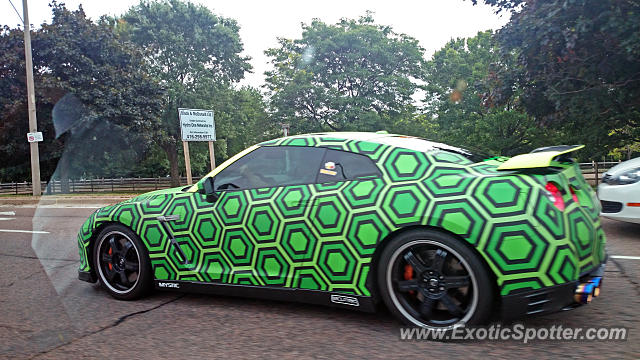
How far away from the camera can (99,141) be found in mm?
27391

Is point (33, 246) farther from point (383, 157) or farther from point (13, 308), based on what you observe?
point (383, 157)

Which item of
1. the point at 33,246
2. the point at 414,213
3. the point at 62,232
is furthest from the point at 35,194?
the point at 414,213

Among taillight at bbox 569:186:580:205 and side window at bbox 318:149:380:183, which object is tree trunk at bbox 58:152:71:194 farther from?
taillight at bbox 569:186:580:205

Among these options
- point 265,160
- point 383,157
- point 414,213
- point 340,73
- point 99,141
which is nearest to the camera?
point 414,213

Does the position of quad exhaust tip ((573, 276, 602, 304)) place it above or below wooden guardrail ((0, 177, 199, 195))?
above

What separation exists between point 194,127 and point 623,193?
13129mm

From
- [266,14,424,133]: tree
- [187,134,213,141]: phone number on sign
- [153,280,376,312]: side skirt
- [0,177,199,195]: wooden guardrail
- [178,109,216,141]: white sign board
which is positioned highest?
[266,14,424,133]: tree

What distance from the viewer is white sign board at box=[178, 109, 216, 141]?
52.5 ft

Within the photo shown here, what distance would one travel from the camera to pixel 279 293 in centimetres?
368

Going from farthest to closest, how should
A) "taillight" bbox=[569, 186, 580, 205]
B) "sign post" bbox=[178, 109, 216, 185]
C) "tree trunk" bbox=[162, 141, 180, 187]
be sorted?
"tree trunk" bbox=[162, 141, 180, 187], "sign post" bbox=[178, 109, 216, 185], "taillight" bbox=[569, 186, 580, 205]

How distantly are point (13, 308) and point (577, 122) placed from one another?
630 inches

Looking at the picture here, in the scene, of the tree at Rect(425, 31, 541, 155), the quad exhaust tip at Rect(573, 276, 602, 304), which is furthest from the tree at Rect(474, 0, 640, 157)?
the tree at Rect(425, 31, 541, 155)

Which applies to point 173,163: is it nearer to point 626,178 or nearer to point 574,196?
point 626,178

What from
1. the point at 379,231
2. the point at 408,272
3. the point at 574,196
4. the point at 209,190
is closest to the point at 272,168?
the point at 209,190
